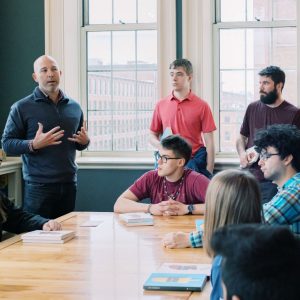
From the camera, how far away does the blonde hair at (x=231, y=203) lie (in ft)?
6.48

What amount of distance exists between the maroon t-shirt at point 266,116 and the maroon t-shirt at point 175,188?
0.99 m

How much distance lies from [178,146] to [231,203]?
74.1 inches

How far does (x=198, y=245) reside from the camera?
271 cm

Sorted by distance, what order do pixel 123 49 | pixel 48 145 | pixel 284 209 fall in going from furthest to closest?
pixel 123 49, pixel 48 145, pixel 284 209

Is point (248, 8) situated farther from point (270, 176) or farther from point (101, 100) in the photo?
point (270, 176)

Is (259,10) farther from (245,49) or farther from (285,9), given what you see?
(245,49)

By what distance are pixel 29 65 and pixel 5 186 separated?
3.83ft

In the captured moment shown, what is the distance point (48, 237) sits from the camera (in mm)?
2887

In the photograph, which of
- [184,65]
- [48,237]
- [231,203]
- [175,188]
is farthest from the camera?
[184,65]

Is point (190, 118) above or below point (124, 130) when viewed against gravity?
above

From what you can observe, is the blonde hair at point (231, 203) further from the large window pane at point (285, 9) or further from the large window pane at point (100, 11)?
the large window pane at point (100, 11)

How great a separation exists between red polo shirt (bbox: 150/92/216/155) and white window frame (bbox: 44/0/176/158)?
1.69 feet

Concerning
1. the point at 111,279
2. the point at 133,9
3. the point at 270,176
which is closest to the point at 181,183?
the point at 270,176

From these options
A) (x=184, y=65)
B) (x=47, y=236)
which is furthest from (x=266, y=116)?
(x=47, y=236)
